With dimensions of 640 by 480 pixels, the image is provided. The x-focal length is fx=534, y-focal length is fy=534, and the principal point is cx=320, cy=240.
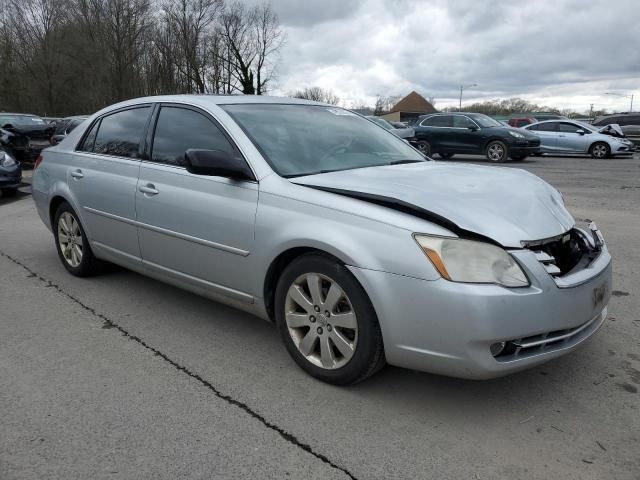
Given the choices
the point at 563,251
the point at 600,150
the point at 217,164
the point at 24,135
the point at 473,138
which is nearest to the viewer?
the point at 563,251

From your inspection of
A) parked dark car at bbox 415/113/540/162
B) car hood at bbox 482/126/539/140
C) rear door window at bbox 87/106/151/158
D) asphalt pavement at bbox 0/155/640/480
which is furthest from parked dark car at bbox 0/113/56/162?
car hood at bbox 482/126/539/140

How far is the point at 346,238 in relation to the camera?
2.66m

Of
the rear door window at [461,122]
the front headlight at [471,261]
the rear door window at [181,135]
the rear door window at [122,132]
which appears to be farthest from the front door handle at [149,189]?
the rear door window at [461,122]

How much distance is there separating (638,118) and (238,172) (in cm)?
2316

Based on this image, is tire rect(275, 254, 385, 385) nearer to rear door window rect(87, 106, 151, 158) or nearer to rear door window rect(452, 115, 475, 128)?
rear door window rect(87, 106, 151, 158)

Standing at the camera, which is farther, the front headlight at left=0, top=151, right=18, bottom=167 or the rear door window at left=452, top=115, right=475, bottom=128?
the rear door window at left=452, top=115, right=475, bottom=128

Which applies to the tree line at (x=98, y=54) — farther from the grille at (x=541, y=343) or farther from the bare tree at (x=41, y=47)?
the grille at (x=541, y=343)

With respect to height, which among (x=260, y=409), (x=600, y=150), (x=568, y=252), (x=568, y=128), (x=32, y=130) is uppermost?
(x=568, y=128)

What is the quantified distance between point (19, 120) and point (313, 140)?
15432 mm

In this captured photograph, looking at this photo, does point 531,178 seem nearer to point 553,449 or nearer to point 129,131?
point 553,449

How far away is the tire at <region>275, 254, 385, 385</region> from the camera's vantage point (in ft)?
8.69

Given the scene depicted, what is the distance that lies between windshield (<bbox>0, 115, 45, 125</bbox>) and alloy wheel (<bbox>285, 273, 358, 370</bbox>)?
51.2ft

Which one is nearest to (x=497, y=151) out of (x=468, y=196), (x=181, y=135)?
(x=181, y=135)

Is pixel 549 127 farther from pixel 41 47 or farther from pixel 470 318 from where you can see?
pixel 41 47
